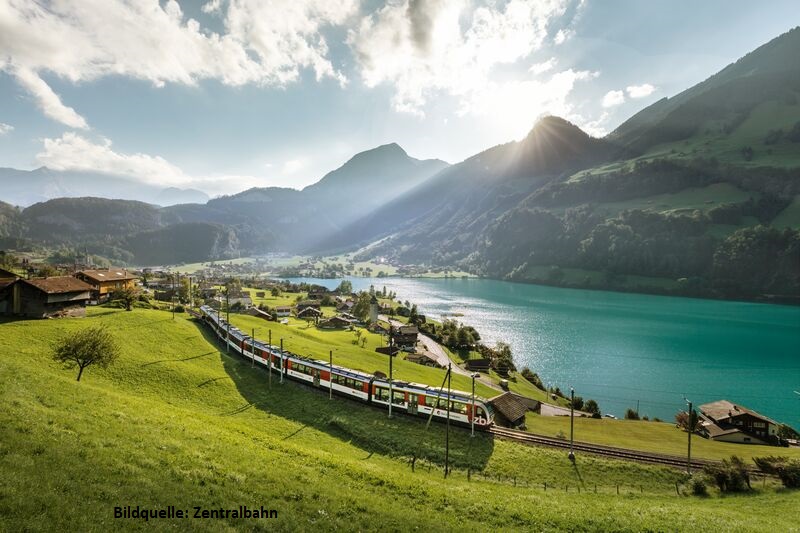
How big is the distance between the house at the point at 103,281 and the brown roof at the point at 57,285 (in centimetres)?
1169

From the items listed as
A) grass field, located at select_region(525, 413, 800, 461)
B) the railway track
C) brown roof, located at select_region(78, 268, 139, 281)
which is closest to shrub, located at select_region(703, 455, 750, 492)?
the railway track

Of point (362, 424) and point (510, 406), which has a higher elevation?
point (362, 424)

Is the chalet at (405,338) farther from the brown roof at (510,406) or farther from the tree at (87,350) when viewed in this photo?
the tree at (87,350)

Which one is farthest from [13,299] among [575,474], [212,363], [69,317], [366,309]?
[366,309]

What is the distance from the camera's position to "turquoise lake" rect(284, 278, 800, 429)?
73500 millimetres

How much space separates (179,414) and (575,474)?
2812 cm

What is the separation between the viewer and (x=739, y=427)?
168 ft

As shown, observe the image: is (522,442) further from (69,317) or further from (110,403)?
(69,317)

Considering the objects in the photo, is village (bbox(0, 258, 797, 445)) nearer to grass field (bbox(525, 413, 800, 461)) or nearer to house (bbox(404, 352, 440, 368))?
house (bbox(404, 352, 440, 368))

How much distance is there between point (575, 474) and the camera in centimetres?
2842

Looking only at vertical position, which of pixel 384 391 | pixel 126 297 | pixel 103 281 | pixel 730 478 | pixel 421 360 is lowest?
pixel 421 360

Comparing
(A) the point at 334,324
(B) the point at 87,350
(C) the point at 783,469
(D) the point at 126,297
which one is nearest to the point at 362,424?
(B) the point at 87,350

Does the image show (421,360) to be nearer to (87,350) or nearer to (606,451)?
(606,451)

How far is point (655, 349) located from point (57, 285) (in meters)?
126
